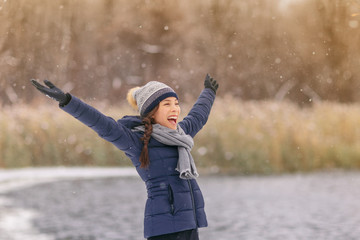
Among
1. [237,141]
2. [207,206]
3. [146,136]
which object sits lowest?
[146,136]

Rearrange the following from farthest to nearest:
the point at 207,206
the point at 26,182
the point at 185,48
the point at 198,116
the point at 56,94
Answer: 1. the point at 185,48
2. the point at 26,182
3. the point at 207,206
4. the point at 198,116
5. the point at 56,94

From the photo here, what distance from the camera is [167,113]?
11.2 ft

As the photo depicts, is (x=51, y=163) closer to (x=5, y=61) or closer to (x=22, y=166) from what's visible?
(x=22, y=166)

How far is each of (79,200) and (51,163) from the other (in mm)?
3710

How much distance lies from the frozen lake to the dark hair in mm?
2663

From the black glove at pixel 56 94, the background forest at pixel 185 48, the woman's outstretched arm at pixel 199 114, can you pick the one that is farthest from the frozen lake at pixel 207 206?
the background forest at pixel 185 48

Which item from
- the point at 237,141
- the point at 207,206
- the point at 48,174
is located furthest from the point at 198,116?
the point at 48,174

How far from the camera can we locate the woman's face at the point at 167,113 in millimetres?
3418

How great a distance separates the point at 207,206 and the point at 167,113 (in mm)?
4430

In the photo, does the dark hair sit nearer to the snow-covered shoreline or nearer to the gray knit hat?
the gray knit hat

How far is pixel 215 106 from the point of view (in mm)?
12688

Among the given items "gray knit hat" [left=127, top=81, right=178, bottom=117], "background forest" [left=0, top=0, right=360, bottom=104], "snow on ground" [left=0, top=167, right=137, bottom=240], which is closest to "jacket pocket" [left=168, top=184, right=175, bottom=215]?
"gray knit hat" [left=127, top=81, right=178, bottom=117]

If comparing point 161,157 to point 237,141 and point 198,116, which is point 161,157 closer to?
point 198,116

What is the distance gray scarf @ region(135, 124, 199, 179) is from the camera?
3.26 meters
